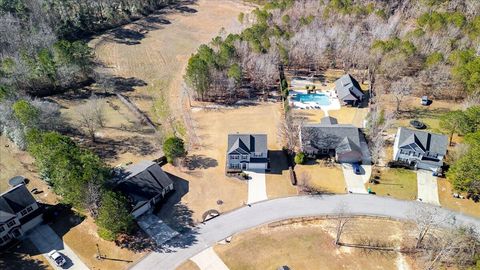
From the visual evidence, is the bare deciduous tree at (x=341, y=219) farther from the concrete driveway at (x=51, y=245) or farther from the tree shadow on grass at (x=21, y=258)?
the tree shadow on grass at (x=21, y=258)

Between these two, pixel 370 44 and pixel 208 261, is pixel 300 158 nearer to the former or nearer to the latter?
pixel 208 261

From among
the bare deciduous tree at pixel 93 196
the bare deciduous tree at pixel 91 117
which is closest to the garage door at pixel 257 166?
the bare deciduous tree at pixel 93 196

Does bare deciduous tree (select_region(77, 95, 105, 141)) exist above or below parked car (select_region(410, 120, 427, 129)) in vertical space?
above

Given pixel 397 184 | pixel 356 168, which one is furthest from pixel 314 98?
pixel 397 184

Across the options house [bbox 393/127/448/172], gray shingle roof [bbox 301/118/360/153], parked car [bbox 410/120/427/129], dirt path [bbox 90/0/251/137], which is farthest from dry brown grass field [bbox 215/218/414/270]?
dirt path [bbox 90/0/251/137]

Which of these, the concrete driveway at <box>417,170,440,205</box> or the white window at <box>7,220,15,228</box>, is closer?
the white window at <box>7,220,15,228</box>

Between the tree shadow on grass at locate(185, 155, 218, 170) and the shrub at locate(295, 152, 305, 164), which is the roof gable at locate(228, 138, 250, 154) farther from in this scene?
the shrub at locate(295, 152, 305, 164)

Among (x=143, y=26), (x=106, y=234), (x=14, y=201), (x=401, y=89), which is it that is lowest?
(x=106, y=234)
